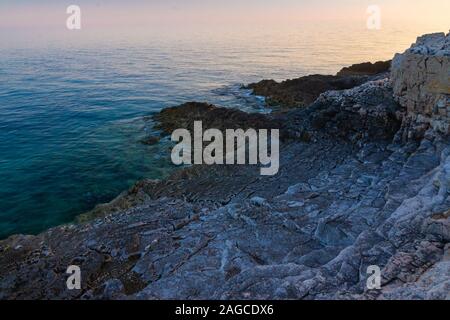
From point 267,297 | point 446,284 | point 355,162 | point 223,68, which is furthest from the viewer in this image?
point 223,68

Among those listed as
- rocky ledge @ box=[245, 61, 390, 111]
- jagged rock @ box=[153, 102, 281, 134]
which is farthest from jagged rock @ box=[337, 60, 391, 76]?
jagged rock @ box=[153, 102, 281, 134]

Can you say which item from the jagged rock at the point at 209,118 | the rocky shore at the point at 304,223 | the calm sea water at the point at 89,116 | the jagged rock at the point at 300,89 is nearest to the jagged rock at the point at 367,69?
the jagged rock at the point at 300,89

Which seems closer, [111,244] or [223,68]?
[111,244]

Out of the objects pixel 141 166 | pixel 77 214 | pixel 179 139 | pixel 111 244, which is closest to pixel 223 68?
pixel 179 139

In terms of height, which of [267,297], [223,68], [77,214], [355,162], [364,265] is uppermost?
[223,68]

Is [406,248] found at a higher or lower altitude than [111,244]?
higher

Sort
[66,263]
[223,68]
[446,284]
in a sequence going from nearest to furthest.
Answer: [446,284] < [66,263] < [223,68]

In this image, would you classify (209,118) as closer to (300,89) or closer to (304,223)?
(300,89)
